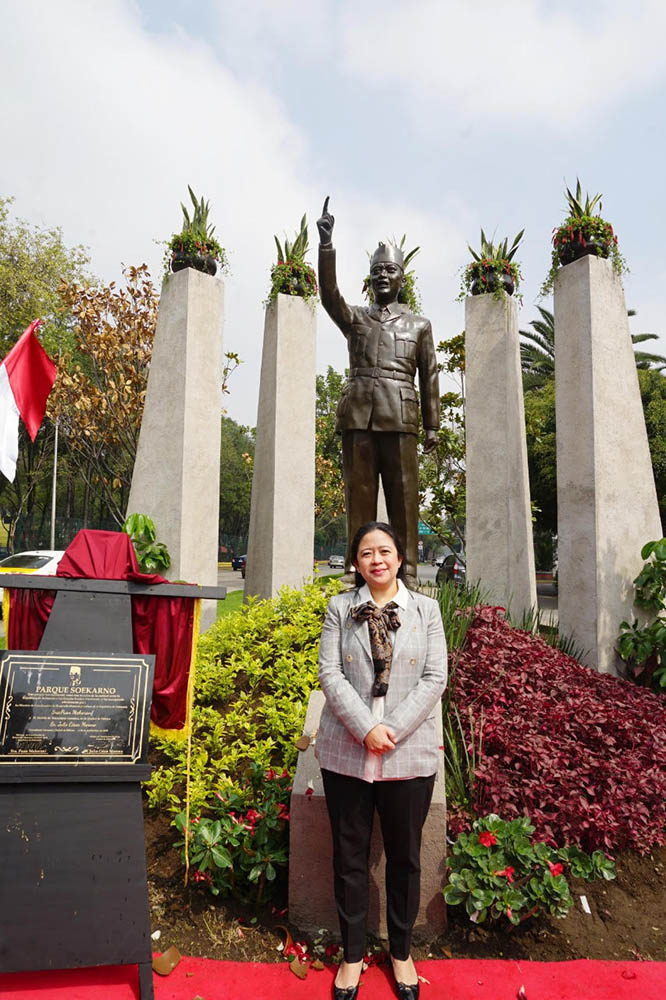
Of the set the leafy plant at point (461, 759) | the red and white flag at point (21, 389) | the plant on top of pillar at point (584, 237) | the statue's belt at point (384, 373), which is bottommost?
the leafy plant at point (461, 759)

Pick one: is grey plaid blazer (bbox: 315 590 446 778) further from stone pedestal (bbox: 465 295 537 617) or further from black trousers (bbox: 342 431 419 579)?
stone pedestal (bbox: 465 295 537 617)

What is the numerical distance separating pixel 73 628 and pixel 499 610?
373 centimetres

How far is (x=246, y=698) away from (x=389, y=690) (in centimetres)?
206

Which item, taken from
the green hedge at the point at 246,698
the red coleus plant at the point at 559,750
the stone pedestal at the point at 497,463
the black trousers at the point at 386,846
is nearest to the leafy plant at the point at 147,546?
the green hedge at the point at 246,698

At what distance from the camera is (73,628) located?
111 inches

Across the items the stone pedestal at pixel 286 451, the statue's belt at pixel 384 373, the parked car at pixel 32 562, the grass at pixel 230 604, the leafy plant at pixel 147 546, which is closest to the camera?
the statue's belt at pixel 384 373

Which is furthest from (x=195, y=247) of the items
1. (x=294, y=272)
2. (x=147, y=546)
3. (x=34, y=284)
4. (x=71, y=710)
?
(x=34, y=284)

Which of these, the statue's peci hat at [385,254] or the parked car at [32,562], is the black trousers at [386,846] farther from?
the parked car at [32,562]

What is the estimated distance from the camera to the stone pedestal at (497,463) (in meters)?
7.16

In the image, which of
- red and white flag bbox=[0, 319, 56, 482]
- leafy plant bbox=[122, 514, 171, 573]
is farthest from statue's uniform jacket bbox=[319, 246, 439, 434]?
leafy plant bbox=[122, 514, 171, 573]

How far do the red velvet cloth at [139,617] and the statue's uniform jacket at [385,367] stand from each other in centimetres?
204

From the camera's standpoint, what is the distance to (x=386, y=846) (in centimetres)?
243

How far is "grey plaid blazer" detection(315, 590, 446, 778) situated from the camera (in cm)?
234

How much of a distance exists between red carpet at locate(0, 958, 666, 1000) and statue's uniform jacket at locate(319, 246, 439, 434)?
3.12m
